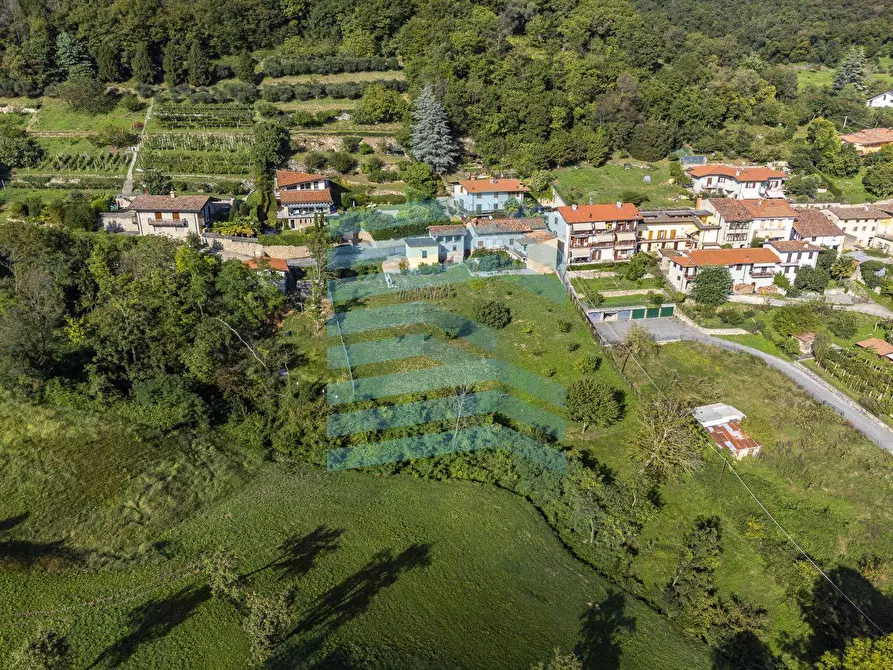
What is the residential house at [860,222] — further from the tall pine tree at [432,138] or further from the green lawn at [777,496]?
the tall pine tree at [432,138]

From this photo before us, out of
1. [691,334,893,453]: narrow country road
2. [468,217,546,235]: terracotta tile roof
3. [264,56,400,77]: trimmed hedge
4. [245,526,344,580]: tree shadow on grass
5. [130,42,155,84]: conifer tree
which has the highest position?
[130,42,155,84]: conifer tree

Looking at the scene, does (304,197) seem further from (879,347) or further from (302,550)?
(879,347)

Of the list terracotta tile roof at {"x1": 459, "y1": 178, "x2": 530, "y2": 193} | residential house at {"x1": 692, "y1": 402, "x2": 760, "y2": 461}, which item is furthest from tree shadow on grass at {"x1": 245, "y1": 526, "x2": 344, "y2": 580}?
terracotta tile roof at {"x1": 459, "y1": 178, "x2": 530, "y2": 193}

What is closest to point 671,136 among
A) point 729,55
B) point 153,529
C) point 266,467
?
point 729,55

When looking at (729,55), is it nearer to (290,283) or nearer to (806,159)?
(806,159)

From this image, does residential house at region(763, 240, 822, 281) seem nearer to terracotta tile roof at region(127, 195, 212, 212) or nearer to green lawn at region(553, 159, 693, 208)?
green lawn at region(553, 159, 693, 208)

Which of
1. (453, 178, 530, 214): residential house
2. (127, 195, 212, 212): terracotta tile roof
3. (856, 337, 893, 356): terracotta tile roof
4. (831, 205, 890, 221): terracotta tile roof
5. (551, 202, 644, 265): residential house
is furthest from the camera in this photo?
(831, 205, 890, 221): terracotta tile roof
